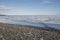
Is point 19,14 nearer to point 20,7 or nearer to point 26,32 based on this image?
point 20,7

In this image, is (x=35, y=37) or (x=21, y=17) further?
(x=21, y=17)

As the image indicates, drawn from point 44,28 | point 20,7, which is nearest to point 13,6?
point 20,7

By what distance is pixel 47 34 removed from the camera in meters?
2.12

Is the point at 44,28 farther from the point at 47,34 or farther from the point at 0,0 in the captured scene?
the point at 0,0

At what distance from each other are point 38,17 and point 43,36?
0.33 meters

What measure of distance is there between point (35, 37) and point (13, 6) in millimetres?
683

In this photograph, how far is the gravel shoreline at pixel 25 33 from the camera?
211cm

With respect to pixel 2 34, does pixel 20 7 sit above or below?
above

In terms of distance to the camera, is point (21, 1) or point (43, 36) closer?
point (43, 36)

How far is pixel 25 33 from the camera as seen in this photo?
7.13 ft

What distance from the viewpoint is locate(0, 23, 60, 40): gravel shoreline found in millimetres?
2105

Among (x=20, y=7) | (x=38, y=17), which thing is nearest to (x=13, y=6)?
(x=20, y=7)

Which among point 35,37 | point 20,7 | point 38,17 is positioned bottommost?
point 35,37

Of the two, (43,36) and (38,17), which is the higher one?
(38,17)
